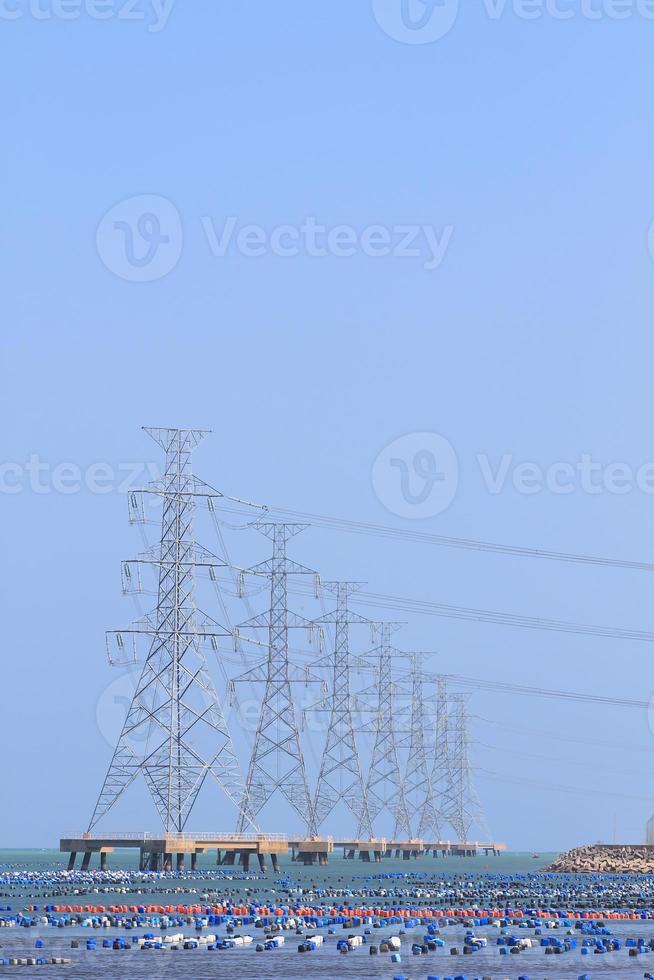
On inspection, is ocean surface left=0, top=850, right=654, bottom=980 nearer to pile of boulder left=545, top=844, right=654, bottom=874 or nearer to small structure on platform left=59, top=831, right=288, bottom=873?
small structure on platform left=59, top=831, right=288, bottom=873

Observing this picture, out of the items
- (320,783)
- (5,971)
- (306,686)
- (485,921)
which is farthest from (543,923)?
(320,783)

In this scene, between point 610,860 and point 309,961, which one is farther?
point 610,860

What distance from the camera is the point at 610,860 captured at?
176625mm

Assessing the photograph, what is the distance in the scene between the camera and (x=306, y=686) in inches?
5472

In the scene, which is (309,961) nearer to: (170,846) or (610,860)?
(170,846)

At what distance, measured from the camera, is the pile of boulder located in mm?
170250

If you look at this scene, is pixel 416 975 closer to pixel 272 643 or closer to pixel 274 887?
pixel 274 887

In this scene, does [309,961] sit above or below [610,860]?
below

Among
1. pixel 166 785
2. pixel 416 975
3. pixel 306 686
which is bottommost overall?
pixel 416 975

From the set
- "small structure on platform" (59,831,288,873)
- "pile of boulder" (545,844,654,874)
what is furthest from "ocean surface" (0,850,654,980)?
"pile of boulder" (545,844,654,874)

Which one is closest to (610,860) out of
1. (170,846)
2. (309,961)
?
(170,846)

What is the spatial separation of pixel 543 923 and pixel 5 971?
34.6 meters

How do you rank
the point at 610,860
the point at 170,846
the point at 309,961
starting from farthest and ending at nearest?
the point at 610,860 < the point at 170,846 < the point at 309,961

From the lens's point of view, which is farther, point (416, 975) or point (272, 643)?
point (272, 643)
